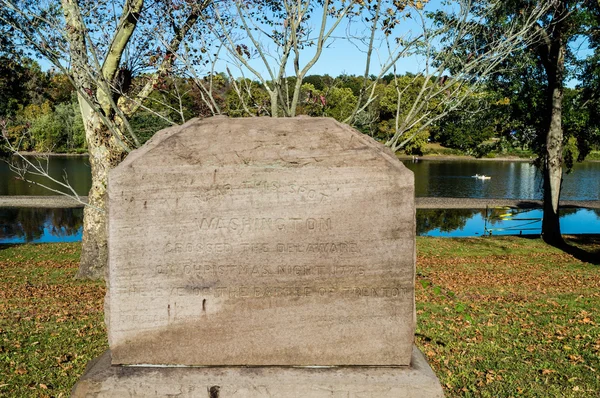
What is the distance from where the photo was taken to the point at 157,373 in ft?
11.1

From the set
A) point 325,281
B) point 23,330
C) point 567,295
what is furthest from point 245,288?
point 567,295

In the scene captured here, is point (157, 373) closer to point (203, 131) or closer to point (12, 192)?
point (203, 131)

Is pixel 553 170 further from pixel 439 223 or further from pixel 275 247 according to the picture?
pixel 275 247

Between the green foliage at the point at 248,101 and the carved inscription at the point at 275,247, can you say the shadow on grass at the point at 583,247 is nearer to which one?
the green foliage at the point at 248,101

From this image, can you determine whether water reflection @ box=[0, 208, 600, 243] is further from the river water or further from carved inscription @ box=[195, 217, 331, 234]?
carved inscription @ box=[195, 217, 331, 234]

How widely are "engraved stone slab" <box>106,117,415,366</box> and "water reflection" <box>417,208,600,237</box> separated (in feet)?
61.8

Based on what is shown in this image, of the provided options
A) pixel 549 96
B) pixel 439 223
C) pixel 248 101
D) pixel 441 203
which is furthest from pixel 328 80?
pixel 441 203

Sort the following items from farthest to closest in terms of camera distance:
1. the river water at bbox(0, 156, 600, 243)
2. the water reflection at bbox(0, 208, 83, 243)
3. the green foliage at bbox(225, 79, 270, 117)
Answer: the river water at bbox(0, 156, 600, 243)
the water reflection at bbox(0, 208, 83, 243)
the green foliage at bbox(225, 79, 270, 117)

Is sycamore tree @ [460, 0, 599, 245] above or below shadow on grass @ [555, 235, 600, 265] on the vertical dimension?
above

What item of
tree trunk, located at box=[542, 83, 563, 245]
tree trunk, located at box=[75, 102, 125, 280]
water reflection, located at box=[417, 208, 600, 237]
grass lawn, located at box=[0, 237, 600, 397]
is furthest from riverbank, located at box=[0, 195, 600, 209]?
tree trunk, located at box=[75, 102, 125, 280]

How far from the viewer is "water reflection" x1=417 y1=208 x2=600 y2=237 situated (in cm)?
2281

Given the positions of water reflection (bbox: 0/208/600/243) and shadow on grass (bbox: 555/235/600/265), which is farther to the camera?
water reflection (bbox: 0/208/600/243)

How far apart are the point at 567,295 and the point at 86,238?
9.83 metres

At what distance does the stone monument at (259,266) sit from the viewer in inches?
132
